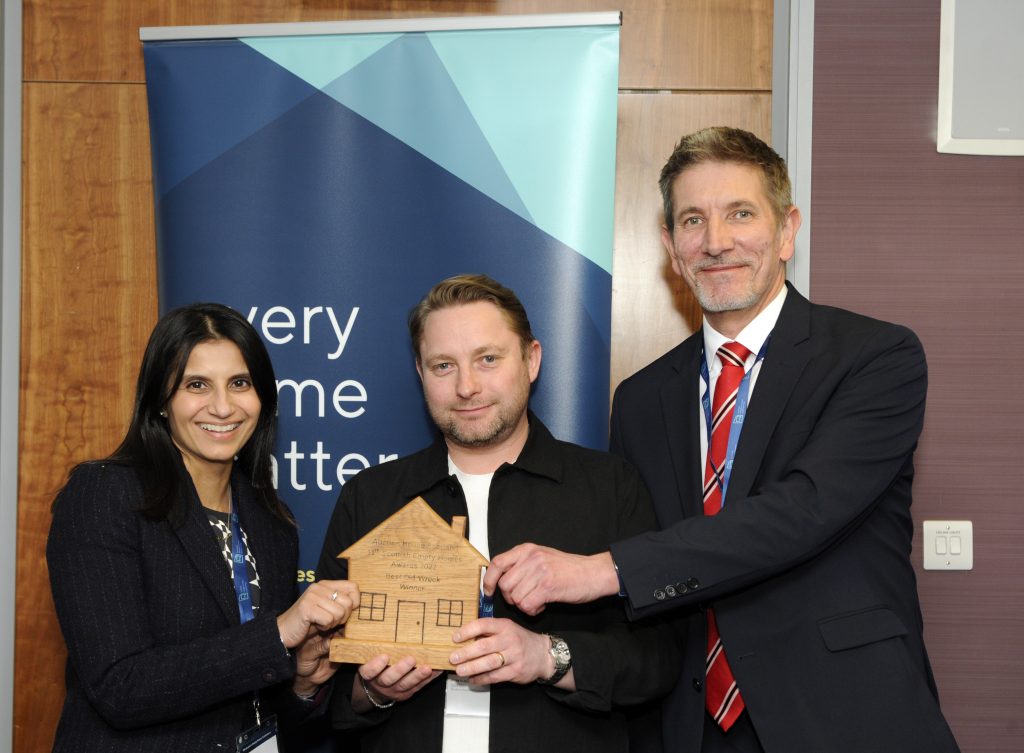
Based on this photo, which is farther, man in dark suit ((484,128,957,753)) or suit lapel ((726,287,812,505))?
suit lapel ((726,287,812,505))

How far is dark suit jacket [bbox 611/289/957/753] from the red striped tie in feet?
0.10

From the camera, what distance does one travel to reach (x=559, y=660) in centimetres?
187

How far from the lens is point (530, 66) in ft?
8.79

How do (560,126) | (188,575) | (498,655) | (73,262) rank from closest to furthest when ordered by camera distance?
(498,655)
(188,575)
(560,126)
(73,262)

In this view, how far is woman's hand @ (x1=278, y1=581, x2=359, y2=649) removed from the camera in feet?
5.94

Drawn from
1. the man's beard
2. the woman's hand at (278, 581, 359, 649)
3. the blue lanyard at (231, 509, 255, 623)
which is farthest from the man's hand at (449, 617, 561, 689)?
the blue lanyard at (231, 509, 255, 623)

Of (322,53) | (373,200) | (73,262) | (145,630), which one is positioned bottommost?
(145,630)

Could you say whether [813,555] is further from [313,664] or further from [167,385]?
[167,385]

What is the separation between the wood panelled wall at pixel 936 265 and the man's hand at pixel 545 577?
1.37 m

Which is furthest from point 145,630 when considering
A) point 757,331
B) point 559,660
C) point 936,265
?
point 936,265

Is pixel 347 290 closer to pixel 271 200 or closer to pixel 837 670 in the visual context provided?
pixel 271 200

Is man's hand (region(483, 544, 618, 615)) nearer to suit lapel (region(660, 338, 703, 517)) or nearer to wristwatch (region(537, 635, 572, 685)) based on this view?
wristwatch (region(537, 635, 572, 685))

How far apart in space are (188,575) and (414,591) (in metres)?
0.58

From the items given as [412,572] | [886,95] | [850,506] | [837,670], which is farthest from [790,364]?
[886,95]
